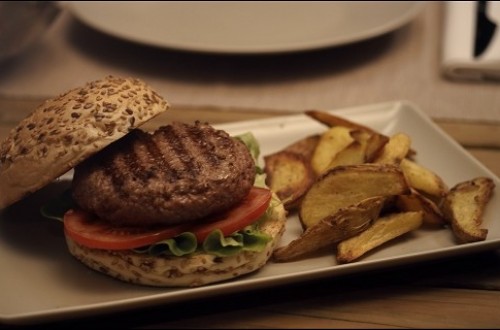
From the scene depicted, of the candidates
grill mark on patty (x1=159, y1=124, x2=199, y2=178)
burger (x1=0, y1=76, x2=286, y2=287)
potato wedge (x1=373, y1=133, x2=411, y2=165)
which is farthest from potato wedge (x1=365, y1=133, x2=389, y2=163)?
grill mark on patty (x1=159, y1=124, x2=199, y2=178)

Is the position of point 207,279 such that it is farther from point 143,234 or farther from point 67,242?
point 67,242

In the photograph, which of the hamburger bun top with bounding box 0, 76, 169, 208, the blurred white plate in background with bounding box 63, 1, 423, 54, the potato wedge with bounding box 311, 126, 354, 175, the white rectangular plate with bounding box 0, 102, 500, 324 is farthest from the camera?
the blurred white plate in background with bounding box 63, 1, 423, 54

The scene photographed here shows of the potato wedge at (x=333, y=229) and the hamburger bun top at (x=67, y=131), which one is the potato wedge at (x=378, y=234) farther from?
the hamburger bun top at (x=67, y=131)

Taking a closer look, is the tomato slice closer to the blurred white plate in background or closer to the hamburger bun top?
the hamburger bun top

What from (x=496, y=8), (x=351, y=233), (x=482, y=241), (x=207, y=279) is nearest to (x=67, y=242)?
(x=207, y=279)

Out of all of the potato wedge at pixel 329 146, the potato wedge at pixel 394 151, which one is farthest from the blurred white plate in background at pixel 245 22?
the potato wedge at pixel 394 151

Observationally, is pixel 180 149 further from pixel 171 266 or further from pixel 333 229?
pixel 333 229
